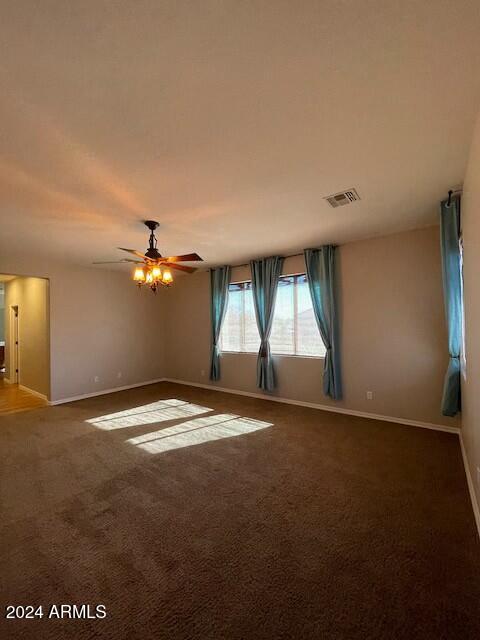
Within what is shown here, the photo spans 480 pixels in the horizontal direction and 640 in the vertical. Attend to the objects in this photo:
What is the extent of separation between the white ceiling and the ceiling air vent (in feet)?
0.28

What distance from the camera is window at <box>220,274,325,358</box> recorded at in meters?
4.89

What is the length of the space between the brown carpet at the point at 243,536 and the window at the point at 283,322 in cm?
180

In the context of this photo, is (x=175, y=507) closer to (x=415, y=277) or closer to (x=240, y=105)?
(x=240, y=105)

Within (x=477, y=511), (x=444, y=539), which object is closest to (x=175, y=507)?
(x=444, y=539)

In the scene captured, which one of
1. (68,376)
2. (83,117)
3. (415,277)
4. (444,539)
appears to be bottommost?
(444,539)

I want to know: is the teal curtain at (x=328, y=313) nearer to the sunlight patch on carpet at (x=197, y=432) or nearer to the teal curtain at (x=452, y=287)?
the sunlight patch on carpet at (x=197, y=432)

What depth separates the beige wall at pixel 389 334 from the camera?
145 inches

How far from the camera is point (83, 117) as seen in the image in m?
1.67

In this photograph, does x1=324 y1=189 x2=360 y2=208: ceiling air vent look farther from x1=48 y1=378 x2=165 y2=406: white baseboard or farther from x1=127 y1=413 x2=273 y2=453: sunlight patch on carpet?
x1=48 y1=378 x2=165 y2=406: white baseboard

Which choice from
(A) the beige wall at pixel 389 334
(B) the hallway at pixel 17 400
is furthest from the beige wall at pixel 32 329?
(A) the beige wall at pixel 389 334

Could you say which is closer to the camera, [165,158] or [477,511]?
[477,511]

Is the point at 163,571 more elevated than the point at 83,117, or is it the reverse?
the point at 83,117

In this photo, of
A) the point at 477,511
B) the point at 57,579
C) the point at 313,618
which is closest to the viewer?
the point at 313,618

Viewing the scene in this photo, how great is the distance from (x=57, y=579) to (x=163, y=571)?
592 millimetres
